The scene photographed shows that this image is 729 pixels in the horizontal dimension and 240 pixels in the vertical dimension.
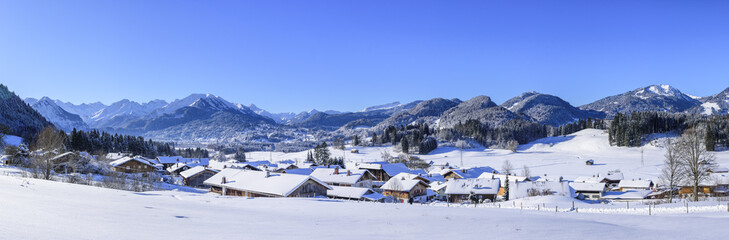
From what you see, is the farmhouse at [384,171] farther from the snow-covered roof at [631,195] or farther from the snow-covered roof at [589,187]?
the snow-covered roof at [631,195]

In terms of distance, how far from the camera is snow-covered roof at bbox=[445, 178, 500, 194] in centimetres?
6794

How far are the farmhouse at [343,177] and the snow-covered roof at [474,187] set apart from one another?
57.6 ft

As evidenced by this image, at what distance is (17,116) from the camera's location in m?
173

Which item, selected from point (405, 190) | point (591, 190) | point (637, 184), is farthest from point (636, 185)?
point (405, 190)

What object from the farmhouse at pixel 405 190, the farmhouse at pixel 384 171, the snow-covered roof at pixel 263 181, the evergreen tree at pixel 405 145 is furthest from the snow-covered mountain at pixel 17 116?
the farmhouse at pixel 405 190

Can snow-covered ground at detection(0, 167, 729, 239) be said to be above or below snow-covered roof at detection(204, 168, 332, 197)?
above

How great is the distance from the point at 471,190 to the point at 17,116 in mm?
201162

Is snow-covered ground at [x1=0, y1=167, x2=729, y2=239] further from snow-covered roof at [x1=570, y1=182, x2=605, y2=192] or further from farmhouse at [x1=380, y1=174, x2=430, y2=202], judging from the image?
snow-covered roof at [x1=570, y1=182, x2=605, y2=192]

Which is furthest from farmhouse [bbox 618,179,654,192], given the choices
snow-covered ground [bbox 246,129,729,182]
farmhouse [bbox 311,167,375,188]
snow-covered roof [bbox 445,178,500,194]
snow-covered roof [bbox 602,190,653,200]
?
farmhouse [bbox 311,167,375,188]

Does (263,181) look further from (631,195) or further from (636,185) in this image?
(636,185)

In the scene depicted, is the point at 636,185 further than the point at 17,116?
No

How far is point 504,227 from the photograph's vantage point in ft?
47.7

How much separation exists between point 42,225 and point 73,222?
99 centimetres

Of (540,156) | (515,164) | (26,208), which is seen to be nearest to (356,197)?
(26,208)
